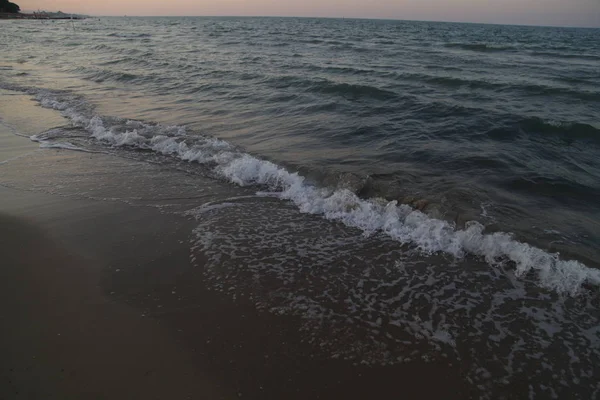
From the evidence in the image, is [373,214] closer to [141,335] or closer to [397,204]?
[397,204]

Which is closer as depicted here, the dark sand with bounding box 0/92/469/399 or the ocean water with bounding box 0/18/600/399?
the dark sand with bounding box 0/92/469/399

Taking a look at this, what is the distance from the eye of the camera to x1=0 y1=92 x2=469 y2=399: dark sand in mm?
3105

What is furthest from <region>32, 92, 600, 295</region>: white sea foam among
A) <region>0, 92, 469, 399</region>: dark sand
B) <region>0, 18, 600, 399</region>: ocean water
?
<region>0, 92, 469, 399</region>: dark sand

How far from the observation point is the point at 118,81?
18.1 m

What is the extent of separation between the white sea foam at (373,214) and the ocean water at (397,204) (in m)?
0.03

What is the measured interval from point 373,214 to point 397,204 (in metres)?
0.65

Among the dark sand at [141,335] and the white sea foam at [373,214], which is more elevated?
the white sea foam at [373,214]

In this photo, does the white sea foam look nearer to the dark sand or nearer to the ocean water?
the ocean water

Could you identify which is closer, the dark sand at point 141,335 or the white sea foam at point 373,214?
the dark sand at point 141,335

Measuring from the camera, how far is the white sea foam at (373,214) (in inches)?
193

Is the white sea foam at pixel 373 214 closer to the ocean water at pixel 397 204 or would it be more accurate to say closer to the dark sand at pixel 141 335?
the ocean water at pixel 397 204

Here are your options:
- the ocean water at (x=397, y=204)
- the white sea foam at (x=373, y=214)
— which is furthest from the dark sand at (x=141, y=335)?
the white sea foam at (x=373, y=214)

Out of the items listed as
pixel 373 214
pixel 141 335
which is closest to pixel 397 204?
pixel 373 214

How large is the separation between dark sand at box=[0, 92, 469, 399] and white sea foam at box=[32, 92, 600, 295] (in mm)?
2205
